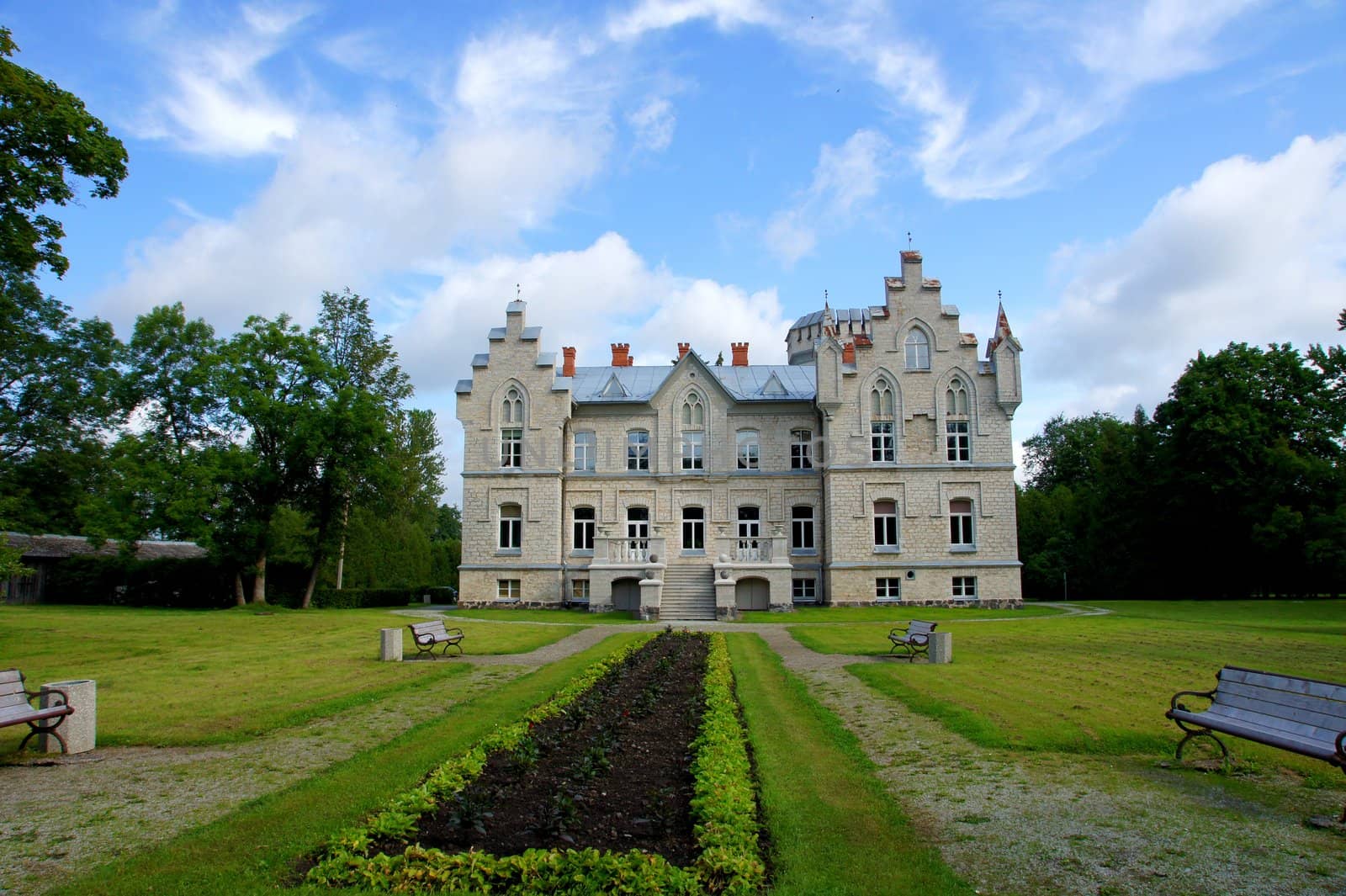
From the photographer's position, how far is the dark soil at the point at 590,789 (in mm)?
7133

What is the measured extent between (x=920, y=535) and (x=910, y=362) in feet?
24.9

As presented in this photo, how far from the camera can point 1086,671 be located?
54.3 ft

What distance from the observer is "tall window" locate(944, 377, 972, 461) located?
3875 centimetres

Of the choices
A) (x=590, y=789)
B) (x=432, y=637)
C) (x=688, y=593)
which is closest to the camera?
(x=590, y=789)

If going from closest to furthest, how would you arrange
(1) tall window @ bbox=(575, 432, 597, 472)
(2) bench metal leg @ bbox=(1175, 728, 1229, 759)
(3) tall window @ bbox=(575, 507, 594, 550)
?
(2) bench metal leg @ bbox=(1175, 728, 1229, 759) → (3) tall window @ bbox=(575, 507, 594, 550) → (1) tall window @ bbox=(575, 432, 597, 472)

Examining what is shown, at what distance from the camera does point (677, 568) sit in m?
36.7

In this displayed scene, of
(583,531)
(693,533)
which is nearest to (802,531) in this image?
(693,533)

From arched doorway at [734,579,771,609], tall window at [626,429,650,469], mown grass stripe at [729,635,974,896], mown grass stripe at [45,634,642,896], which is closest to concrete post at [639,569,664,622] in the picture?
arched doorway at [734,579,771,609]

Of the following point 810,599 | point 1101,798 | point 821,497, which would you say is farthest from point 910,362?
point 1101,798

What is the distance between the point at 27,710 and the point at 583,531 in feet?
99.8

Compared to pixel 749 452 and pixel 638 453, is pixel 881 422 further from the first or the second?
pixel 638 453

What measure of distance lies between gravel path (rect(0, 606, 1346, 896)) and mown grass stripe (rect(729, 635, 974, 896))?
26cm

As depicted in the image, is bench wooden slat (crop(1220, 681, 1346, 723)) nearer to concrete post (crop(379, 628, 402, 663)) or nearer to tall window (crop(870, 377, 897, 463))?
concrete post (crop(379, 628, 402, 663))

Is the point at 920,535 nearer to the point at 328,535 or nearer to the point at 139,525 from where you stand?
the point at 328,535
